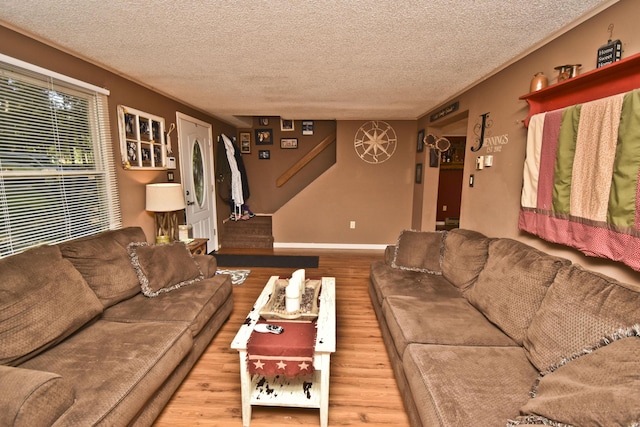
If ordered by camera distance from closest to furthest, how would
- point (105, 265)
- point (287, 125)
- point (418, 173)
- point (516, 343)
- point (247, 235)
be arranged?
point (516, 343) < point (105, 265) < point (418, 173) < point (247, 235) < point (287, 125)

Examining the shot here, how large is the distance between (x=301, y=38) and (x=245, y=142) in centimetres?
419

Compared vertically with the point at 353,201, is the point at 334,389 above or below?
below

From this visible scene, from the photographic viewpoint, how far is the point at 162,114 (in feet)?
11.3

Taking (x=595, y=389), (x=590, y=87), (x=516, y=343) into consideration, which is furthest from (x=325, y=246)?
(x=595, y=389)

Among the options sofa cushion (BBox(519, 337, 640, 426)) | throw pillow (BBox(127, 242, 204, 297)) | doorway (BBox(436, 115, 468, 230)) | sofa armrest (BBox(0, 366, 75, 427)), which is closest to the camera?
sofa cushion (BBox(519, 337, 640, 426))

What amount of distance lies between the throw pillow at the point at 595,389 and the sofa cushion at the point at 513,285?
0.44 metres

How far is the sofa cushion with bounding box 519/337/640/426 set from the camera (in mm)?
881

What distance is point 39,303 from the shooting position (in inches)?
61.2

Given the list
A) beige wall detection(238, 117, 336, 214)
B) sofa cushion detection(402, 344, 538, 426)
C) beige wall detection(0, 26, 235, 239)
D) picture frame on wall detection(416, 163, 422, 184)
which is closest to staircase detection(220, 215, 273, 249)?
beige wall detection(238, 117, 336, 214)

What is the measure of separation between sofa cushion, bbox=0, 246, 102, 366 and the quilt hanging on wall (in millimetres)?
2906

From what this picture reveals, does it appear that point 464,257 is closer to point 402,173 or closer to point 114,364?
point 114,364

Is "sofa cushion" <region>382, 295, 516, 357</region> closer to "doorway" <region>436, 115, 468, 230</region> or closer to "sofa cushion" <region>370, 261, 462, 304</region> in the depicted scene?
"sofa cushion" <region>370, 261, 462, 304</region>

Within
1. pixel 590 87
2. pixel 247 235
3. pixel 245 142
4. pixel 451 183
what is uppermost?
pixel 245 142

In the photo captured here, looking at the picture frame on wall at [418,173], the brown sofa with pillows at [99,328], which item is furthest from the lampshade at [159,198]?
the picture frame on wall at [418,173]
